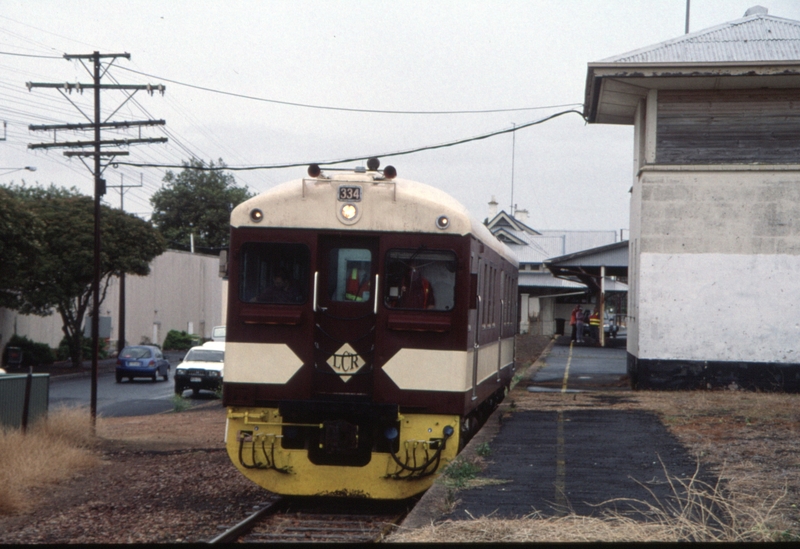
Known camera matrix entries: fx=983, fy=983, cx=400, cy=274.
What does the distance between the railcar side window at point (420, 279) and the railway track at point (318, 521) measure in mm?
2083

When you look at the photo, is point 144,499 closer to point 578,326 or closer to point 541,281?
point 578,326

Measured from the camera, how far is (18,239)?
30312 mm

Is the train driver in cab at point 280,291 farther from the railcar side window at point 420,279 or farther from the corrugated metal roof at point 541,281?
the corrugated metal roof at point 541,281

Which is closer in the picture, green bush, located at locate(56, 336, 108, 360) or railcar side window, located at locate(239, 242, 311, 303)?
railcar side window, located at locate(239, 242, 311, 303)

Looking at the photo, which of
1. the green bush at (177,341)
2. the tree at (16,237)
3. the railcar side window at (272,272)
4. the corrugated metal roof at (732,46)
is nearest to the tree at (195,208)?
the green bush at (177,341)

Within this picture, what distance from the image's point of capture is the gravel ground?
8656 mm

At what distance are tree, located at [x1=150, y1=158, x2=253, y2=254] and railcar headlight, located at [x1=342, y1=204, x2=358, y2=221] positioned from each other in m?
81.4

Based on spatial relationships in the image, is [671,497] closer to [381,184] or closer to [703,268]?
[381,184]

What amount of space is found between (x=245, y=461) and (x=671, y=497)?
13.0 ft

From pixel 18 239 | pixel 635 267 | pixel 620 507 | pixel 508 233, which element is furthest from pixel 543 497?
pixel 508 233

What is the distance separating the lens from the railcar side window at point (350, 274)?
972 cm

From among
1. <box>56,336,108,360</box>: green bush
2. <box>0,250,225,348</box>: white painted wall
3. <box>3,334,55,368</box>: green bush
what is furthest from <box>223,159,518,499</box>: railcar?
A: <box>56,336,108,360</box>: green bush

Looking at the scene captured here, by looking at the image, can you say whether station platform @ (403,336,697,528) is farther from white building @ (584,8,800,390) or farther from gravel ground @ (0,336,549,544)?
gravel ground @ (0,336,549,544)

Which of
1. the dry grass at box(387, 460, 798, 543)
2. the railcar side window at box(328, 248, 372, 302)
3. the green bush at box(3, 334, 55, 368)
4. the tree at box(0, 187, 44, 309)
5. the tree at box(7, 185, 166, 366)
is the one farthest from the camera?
the green bush at box(3, 334, 55, 368)
